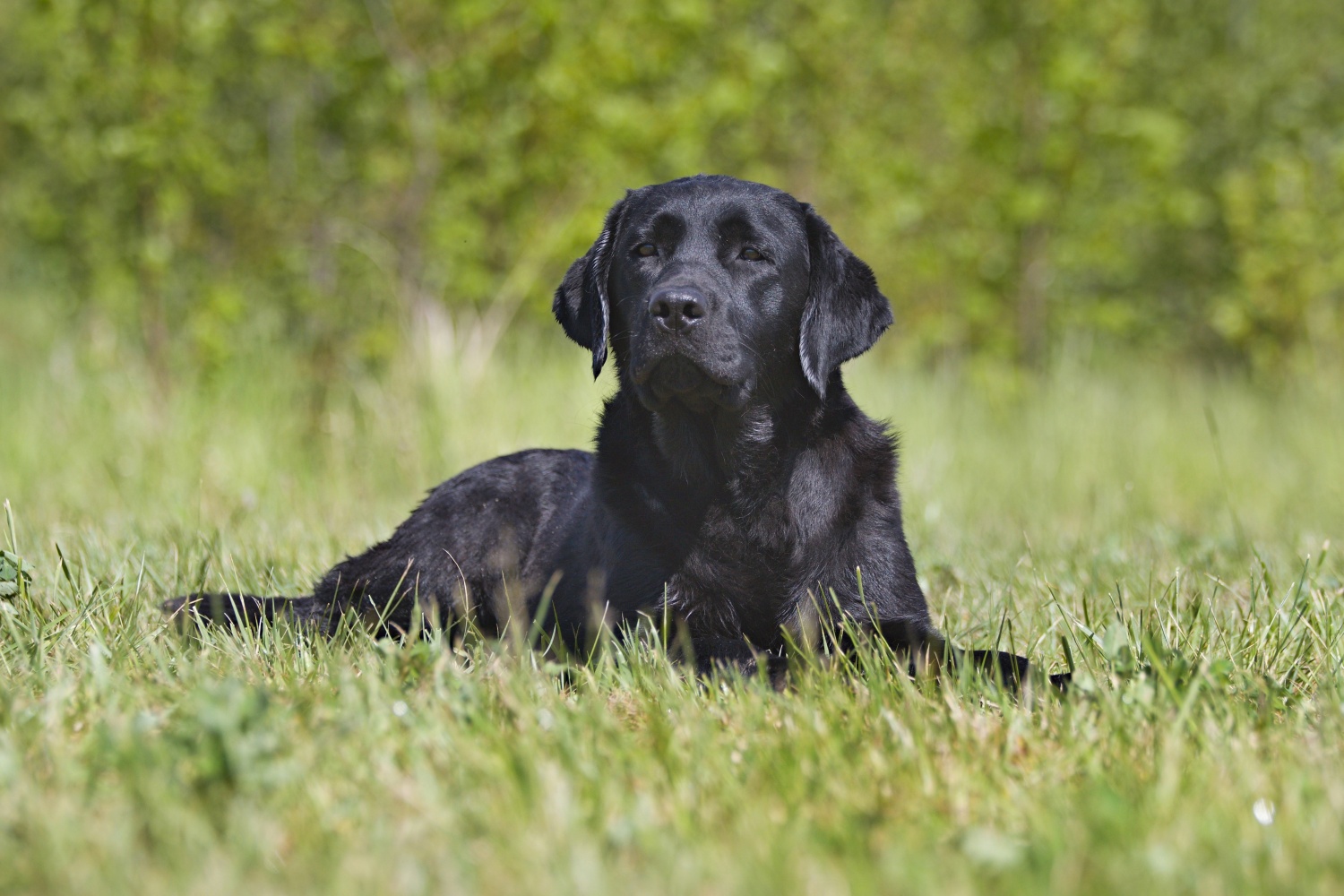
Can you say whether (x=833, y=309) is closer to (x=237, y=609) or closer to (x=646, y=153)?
(x=237, y=609)

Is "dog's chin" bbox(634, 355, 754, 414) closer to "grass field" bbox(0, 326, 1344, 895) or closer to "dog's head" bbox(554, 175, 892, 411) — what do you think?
"dog's head" bbox(554, 175, 892, 411)

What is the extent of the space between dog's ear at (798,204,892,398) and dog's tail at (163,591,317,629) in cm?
148

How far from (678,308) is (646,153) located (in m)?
6.38

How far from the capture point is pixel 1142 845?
5.27 ft

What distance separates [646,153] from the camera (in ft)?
29.8

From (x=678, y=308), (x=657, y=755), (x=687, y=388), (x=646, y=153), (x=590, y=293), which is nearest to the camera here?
(x=657, y=755)

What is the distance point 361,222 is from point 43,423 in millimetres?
2908

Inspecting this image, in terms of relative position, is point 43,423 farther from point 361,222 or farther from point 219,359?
point 361,222

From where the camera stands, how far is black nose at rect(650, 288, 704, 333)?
298cm

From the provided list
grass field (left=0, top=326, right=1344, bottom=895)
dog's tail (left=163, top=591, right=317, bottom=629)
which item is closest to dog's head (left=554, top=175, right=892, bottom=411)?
grass field (left=0, top=326, right=1344, bottom=895)

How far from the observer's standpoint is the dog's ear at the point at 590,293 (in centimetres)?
357

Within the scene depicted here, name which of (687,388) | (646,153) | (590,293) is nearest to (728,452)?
(687,388)

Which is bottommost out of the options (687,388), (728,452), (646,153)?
(728,452)

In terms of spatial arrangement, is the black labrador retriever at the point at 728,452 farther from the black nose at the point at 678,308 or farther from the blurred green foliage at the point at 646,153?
the blurred green foliage at the point at 646,153
